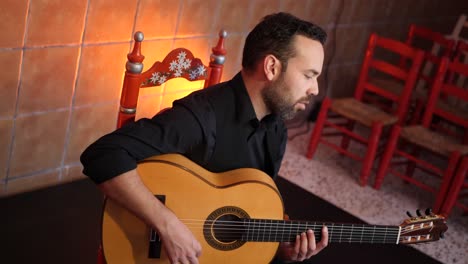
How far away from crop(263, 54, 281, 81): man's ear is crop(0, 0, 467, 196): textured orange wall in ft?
3.39

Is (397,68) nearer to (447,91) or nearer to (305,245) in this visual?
(447,91)

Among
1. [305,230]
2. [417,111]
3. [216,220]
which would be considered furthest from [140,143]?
[417,111]

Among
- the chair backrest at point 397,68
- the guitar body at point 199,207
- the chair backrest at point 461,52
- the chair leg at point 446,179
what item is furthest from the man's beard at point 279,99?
the chair backrest at point 461,52

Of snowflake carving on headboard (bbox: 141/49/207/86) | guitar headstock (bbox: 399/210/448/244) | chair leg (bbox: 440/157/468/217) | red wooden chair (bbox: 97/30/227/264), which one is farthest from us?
chair leg (bbox: 440/157/468/217)

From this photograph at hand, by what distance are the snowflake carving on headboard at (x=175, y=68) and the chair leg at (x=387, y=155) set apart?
69.0 inches

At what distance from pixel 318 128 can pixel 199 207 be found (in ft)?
7.46

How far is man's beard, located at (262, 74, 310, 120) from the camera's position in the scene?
194 centimetres

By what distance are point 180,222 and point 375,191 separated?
7.65 feet

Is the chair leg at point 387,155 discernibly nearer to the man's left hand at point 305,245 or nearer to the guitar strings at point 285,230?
the guitar strings at point 285,230

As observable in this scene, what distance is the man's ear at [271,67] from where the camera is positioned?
192 cm

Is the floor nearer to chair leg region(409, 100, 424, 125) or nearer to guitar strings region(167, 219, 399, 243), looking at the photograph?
chair leg region(409, 100, 424, 125)

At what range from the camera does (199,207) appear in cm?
182

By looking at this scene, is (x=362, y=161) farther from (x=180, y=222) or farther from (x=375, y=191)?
(x=180, y=222)

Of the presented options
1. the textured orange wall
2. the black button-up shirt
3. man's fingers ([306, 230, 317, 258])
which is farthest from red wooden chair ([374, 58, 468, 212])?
man's fingers ([306, 230, 317, 258])
